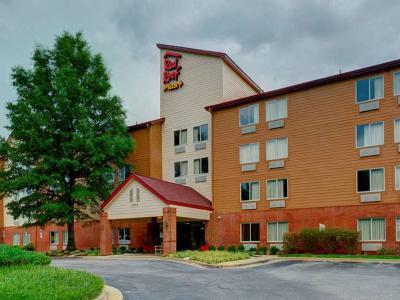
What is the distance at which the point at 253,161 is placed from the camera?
107 ft

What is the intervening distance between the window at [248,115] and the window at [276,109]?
0.88 meters

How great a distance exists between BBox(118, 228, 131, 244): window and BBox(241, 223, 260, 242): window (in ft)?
34.7

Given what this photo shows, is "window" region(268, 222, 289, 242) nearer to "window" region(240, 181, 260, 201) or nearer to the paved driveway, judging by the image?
"window" region(240, 181, 260, 201)

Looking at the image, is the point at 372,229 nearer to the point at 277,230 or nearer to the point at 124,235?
the point at 277,230

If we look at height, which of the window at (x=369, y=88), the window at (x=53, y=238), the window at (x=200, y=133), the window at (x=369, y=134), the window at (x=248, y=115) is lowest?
the window at (x=53, y=238)

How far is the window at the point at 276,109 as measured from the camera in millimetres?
31484

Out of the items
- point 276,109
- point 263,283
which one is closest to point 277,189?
point 276,109

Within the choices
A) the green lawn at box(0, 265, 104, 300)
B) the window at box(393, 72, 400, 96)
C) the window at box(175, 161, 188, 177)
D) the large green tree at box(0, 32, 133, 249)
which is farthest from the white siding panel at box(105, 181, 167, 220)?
the green lawn at box(0, 265, 104, 300)

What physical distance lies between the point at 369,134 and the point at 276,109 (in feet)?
21.7

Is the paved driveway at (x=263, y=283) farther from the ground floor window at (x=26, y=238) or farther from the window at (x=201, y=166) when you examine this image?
the ground floor window at (x=26, y=238)

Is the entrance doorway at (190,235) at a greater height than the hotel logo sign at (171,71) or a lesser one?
lesser

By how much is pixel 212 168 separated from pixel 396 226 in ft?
43.6

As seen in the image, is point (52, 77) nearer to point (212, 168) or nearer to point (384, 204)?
point (212, 168)

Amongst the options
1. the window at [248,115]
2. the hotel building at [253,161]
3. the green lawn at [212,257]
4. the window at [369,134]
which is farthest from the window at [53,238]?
the window at [369,134]
